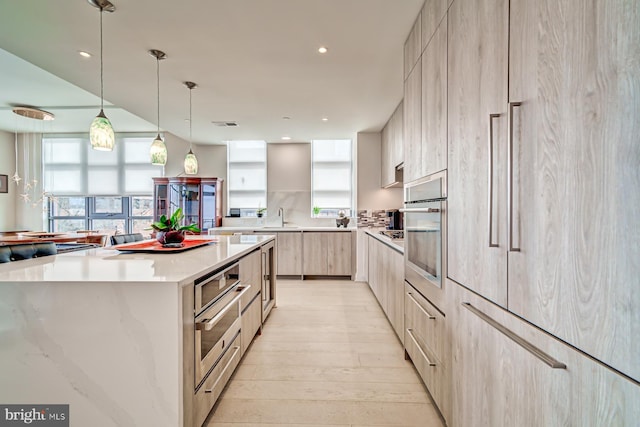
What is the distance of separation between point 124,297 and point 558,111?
5.46 ft

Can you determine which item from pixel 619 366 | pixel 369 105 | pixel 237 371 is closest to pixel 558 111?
pixel 619 366

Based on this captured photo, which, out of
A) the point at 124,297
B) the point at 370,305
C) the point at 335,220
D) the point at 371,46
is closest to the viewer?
the point at 124,297

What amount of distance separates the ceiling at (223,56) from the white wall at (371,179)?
69cm

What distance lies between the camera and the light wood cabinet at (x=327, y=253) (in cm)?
506

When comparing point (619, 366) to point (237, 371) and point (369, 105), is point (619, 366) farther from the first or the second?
point (369, 105)

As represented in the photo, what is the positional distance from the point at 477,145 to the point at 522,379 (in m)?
0.90

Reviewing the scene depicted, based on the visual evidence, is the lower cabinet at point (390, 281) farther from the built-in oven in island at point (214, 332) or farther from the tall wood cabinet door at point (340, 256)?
the built-in oven in island at point (214, 332)

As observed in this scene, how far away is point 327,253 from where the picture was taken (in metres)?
5.08

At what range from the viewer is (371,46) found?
7.95ft

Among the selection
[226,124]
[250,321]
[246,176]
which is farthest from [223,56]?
[246,176]

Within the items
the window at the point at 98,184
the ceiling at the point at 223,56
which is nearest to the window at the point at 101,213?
the window at the point at 98,184

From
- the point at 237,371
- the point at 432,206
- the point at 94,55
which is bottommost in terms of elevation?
the point at 237,371

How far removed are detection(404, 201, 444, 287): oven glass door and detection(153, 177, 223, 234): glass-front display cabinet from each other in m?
4.31

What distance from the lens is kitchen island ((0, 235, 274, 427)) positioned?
4.02 feet
